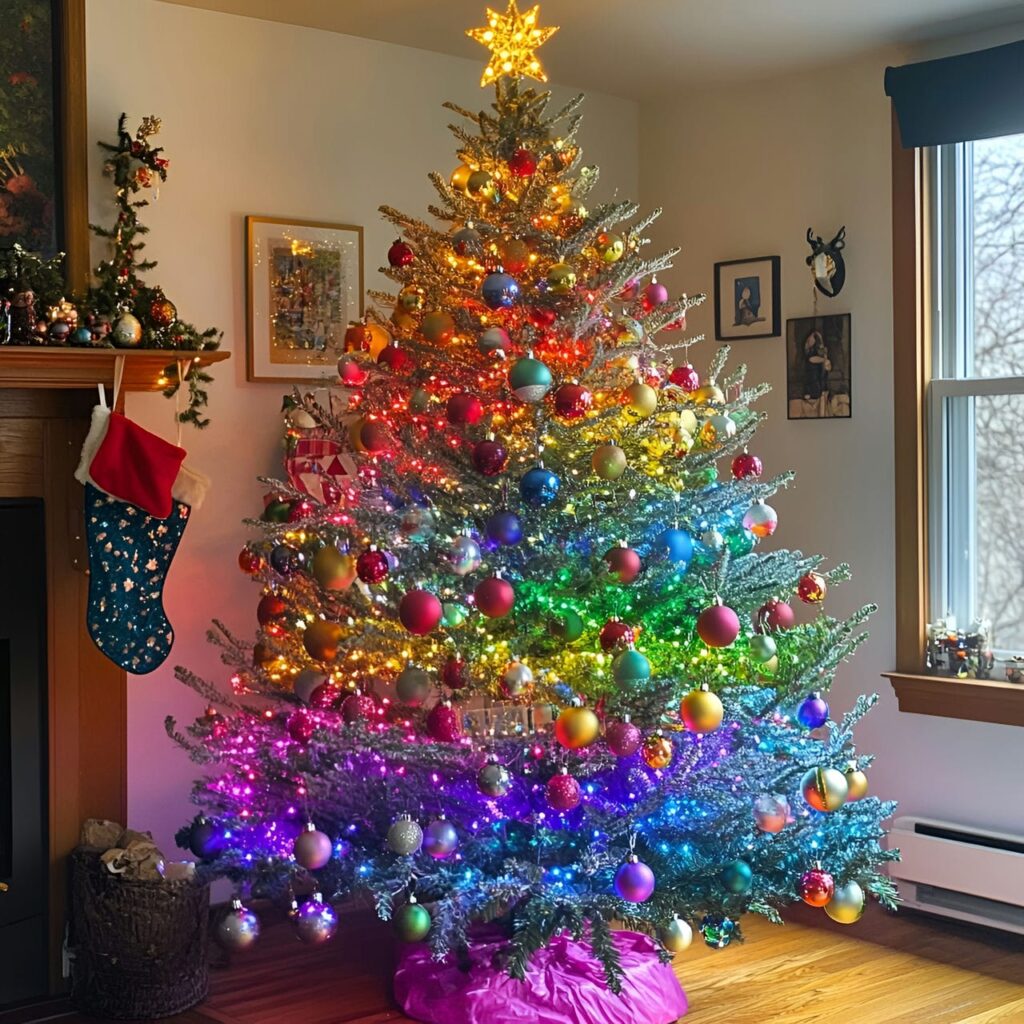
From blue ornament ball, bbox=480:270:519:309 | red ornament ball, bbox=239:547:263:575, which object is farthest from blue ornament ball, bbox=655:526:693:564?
red ornament ball, bbox=239:547:263:575

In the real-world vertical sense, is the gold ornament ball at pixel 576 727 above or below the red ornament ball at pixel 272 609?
below

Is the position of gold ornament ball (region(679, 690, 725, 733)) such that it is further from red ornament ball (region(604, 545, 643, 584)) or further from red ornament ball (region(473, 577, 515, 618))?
red ornament ball (region(473, 577, 515, 618))

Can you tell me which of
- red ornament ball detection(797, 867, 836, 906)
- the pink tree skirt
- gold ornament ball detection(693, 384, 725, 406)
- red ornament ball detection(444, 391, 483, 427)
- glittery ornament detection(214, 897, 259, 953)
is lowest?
the pink tree skirt

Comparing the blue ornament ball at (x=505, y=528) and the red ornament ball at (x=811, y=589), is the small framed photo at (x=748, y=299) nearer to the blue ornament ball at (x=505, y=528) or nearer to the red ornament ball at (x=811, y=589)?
the red ornament ball at (x=811, y=589)

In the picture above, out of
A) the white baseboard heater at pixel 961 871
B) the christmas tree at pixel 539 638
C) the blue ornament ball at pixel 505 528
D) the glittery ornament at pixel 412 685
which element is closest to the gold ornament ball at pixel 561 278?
the christmas tree at pixel 539 638

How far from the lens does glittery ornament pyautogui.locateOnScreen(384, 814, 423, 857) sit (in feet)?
9.02

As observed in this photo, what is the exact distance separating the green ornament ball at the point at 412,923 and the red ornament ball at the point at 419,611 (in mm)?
569

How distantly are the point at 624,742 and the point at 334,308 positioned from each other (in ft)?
5.75

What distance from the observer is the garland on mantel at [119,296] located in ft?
10.2

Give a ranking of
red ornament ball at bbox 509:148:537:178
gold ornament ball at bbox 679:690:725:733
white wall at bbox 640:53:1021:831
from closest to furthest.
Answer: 1. gold ornament ball at bbox 679:690:725:733
2. red ornament ball at bbox 509:148:537:178
3. white wall at bbox 640:53:1021:831

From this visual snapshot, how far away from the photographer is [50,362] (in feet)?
10.2

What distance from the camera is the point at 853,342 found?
408 centimetres

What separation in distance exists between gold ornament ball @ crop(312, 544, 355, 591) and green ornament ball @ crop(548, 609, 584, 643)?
427mm

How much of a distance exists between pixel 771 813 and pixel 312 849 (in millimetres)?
920
